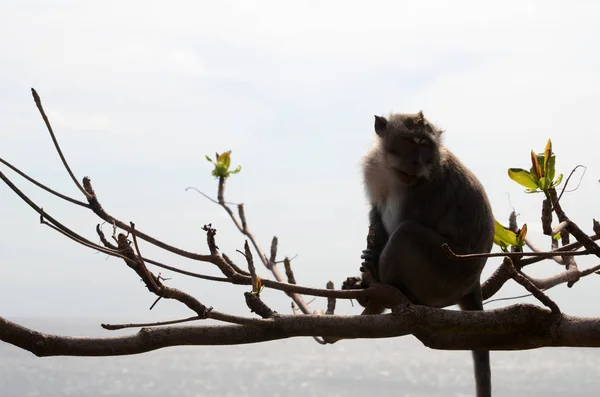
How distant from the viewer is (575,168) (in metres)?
2.93

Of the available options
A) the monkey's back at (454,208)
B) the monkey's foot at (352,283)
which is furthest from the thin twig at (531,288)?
the monkey's back at (454,208)

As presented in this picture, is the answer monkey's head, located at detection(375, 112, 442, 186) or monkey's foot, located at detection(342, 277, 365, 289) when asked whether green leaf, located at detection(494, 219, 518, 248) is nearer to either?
monkey's foot, located at detection(342, 277, 365, 289)

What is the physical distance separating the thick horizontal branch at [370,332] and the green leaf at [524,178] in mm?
461

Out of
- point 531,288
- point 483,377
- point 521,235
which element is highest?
point 521,235

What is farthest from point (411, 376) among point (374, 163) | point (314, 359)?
point (374, 163)

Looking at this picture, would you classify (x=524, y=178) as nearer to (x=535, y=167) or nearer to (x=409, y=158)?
(x=535, y=167)

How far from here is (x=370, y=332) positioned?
10.2 ft

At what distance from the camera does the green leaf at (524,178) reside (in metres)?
2.98

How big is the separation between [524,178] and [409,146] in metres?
3.11

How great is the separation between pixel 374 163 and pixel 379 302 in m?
2.80

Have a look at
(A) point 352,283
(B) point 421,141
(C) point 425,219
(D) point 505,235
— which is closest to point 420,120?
(B) point 421,141

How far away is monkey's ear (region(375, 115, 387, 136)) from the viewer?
6.33m

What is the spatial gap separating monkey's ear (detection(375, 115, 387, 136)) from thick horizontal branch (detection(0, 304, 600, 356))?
326 cm

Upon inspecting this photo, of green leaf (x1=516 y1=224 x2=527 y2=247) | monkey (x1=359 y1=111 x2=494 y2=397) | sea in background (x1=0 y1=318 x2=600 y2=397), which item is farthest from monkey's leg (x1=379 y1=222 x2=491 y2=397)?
sea in background (x1=0 y1=318 x2=600 y2=397)
